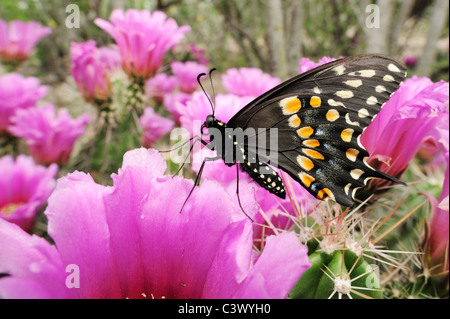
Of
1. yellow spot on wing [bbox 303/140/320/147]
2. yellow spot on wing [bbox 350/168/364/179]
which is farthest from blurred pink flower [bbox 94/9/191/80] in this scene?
yellow spot on wing [bbox 350/168/364/179]

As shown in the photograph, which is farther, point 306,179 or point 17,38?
point 17,38

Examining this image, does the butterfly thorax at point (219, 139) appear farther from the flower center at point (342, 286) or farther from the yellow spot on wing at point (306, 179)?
the flower center at point (342, 286)

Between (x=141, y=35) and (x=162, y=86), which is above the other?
(x=141, y=35)

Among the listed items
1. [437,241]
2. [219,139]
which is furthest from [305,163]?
[437,241]

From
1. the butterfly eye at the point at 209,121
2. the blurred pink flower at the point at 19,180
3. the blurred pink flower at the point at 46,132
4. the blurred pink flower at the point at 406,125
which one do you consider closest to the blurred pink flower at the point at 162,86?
the blurred pink flower at the point at 46,132

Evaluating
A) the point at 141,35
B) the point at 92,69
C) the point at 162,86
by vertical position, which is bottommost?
the point at 162,86

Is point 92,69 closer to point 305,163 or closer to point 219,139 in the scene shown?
point 219,139
